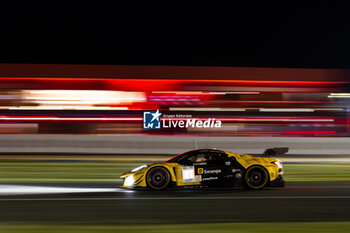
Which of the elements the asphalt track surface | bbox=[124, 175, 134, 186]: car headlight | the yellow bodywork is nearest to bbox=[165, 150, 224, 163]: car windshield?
the yellow bodywork

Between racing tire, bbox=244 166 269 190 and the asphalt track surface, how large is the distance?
8.3 inches

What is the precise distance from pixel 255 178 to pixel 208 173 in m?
1.13

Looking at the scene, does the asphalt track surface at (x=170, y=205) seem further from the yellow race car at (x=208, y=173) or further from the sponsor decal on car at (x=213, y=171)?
the sponsor decal on car at (x=213, y=171)

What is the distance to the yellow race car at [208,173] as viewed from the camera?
10477 mm

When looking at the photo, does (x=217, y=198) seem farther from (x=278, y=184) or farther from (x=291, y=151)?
(x=291, y=151)

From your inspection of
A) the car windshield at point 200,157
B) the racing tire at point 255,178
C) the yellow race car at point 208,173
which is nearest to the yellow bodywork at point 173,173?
the yellow race car at point 208,173

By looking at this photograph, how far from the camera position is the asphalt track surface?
7.16 m

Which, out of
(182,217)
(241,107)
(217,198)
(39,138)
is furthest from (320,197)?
(39,138)

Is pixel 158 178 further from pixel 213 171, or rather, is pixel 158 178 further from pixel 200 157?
pixel 213 171

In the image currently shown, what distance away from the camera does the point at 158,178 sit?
10.5m

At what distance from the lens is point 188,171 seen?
34.5 feet

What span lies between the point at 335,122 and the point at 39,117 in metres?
14.9

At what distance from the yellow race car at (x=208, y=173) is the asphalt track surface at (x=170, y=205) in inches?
8.8

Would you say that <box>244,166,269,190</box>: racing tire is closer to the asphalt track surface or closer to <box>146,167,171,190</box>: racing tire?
the asphalt track surface
